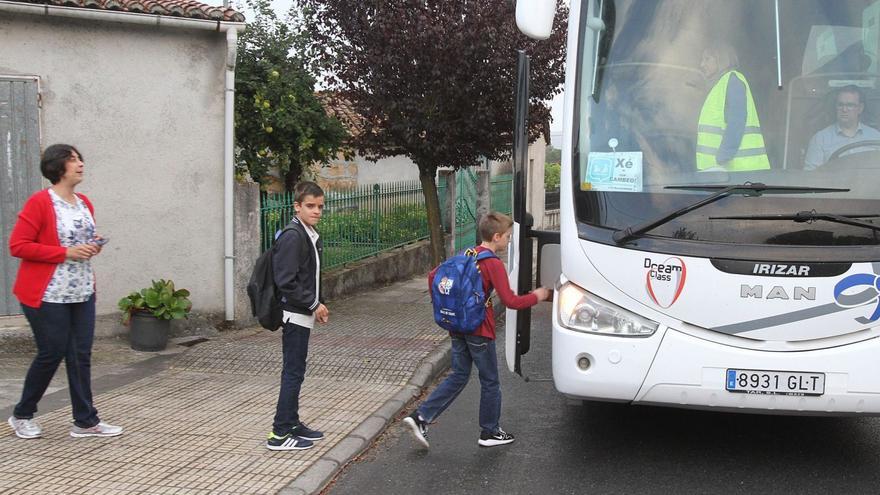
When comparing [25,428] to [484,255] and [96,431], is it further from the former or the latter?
[484,255]

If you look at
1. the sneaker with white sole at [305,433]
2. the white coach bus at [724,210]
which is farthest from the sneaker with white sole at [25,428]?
the white coach bus at [724,210]

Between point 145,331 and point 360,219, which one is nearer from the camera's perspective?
point 145,331

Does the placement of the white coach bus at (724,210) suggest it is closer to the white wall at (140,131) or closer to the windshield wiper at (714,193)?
the windshield wiper at (714,193)

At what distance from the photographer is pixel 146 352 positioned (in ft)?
26.3

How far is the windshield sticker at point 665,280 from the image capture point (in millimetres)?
4551

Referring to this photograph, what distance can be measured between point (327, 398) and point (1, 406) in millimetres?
2229

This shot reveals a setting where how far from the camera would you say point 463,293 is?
5.14 metres

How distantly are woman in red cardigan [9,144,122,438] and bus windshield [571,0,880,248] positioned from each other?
291 cm

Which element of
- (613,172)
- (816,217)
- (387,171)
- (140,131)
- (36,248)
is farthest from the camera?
(387,171)

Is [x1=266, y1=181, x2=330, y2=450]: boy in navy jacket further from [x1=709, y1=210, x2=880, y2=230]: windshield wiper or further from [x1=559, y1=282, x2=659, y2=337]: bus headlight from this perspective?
[x1=709, y1=210, x2=880, y2=230]: windshield wiper

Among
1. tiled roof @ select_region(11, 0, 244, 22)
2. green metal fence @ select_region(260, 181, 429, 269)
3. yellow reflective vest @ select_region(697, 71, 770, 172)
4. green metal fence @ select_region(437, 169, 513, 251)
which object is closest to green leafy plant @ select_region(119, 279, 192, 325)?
green metal fence @ select_region(260, 181, 429, 269)

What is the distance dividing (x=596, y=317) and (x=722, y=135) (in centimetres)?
119

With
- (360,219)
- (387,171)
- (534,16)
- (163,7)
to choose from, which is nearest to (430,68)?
(360,219)

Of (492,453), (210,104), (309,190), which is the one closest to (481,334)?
(492,453)
